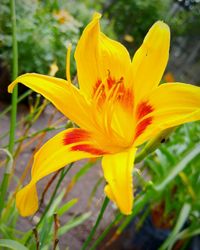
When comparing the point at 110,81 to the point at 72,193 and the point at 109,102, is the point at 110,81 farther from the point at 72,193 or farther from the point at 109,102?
the point at 72,193

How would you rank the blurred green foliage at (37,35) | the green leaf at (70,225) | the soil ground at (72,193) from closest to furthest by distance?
the green leaf at (70,225) → the soil ground at (72,193) → the blurred green foliage at (37,35)

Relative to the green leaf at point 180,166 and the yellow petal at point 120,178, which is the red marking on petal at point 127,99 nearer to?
the yellow petal at point 120,178

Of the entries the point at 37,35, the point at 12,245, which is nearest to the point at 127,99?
the point at 12,245

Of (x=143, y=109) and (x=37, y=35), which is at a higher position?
(x=143, y=109)

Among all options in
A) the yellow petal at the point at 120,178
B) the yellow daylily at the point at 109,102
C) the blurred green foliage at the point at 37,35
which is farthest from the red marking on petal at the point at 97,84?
the blurred green foliage at the point at 37,35

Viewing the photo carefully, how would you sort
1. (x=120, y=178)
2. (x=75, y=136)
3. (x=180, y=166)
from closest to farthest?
1. (x=120, y=178)
2. (x=75, y=136)
3. (x=180, y=166)

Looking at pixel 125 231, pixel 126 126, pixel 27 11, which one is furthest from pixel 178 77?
pixel 126 126
